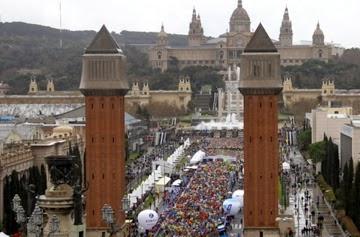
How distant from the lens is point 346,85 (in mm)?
158125

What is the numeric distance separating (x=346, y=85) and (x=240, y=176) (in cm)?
9626

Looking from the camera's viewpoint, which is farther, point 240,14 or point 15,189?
point 240,14

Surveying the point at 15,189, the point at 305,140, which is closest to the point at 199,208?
the point at 15,189

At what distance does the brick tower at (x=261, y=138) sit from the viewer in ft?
130

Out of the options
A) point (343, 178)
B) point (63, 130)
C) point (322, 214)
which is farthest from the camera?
point (63, 130)

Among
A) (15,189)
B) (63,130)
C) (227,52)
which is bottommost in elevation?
(15,189)

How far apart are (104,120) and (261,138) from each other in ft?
22.9

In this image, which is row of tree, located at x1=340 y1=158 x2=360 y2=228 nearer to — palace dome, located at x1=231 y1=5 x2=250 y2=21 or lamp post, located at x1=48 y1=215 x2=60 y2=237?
lamp post, located at x1=48 y1=215 x2=60 y2=237

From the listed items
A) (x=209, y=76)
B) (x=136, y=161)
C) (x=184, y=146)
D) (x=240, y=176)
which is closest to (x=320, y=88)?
(x=209, y=76)

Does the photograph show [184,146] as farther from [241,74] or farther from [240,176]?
[241,74]

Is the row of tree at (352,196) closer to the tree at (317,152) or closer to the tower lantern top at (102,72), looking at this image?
the tower lantern top at (102,72)

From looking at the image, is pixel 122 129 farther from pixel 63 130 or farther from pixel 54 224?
pixel 63 130

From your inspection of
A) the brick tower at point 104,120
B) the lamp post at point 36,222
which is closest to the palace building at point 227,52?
the brick tower at point 104,120

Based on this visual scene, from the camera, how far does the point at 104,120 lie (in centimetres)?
4150
